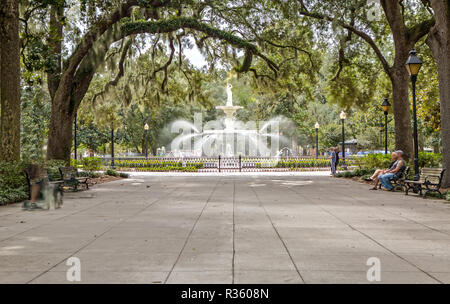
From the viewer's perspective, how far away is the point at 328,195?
12.6 meters

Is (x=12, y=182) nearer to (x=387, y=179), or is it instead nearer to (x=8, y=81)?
(x=8, y=81)

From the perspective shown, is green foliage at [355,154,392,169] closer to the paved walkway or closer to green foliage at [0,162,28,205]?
the paved walkway

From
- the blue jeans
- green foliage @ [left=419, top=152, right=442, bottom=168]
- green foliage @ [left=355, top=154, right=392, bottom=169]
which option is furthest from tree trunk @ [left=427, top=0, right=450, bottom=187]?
green foliage @ [left=419, top=152, right=442, bottom=168]

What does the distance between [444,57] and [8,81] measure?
45.1 feet

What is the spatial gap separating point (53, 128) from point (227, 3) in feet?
33.0

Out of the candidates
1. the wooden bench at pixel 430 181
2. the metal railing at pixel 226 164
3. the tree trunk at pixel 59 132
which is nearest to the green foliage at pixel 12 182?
the tree trunk at pixel 59 132

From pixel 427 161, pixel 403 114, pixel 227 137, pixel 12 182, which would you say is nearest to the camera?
pixel 12 182

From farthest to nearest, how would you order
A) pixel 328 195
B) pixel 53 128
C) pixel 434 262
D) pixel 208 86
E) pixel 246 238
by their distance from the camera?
1. pixel 208 86
2. pixel 53 128
3. pixel 328 195
4. pixel 246 238
5. pixel 434 262

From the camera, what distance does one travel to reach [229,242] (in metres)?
5.96

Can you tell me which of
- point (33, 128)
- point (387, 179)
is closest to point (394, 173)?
point (387, 179)

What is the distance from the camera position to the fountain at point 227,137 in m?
34.7

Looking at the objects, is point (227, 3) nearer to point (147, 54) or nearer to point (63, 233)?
point (147, 54)

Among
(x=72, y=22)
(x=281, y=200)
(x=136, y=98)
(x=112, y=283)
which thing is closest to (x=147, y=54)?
(x=136, y=98)

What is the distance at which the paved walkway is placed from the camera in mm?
4422
